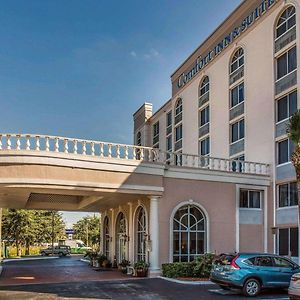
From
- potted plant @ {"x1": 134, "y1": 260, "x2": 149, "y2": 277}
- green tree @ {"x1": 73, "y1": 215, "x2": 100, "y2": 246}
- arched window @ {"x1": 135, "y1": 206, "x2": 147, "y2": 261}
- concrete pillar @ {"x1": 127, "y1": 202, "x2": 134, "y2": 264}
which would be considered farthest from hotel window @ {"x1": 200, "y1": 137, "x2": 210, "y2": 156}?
green tree @ {"x1": 73, "y1": 215, "x2": 100, "y2": 246}

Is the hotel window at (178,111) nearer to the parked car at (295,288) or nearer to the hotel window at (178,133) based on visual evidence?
the hotel window at (178,133)

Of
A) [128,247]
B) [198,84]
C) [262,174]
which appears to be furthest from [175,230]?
[198,84]

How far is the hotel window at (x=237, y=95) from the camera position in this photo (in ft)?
102

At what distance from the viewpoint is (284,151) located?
86.9ft

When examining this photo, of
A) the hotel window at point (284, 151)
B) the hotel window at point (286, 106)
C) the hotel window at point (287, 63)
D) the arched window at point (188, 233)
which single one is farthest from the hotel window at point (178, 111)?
the arched window at point (188, 233)

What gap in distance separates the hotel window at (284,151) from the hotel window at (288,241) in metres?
3.96

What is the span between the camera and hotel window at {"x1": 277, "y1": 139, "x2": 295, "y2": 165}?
25.9 meters

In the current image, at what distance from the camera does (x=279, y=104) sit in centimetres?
2717

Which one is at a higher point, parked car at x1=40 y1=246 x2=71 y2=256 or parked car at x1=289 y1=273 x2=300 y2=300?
parked car at x1=289 y1=273 x2=300 y2=300

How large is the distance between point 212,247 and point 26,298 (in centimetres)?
1172

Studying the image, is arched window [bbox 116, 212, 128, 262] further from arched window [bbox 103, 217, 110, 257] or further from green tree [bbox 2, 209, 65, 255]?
green tree [bbox 2, 209, 65, 255]

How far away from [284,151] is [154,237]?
9476 mm

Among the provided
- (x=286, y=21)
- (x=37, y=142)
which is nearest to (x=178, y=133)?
(x=286, y=21)

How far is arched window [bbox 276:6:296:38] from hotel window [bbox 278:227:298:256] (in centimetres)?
1174
